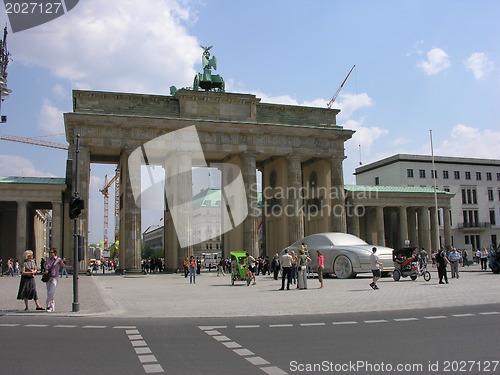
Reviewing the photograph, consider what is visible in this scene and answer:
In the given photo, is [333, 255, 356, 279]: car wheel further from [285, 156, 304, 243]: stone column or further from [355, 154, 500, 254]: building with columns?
[355, 154, 500, 254]: building with columns

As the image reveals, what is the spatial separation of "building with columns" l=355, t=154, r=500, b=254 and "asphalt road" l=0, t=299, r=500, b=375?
70563mm

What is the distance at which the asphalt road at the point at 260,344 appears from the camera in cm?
772

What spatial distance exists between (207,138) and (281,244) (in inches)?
564

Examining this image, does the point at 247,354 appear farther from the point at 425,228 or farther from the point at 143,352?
the point at 425,228

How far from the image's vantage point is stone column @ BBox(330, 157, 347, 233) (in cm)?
5381

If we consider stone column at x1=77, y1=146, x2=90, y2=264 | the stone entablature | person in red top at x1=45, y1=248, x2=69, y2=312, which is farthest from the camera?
the stone entablature

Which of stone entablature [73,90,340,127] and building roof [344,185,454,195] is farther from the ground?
stone entablature [73,90,340,127]

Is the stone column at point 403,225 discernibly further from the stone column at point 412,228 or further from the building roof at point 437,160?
the building roof at point 437,160

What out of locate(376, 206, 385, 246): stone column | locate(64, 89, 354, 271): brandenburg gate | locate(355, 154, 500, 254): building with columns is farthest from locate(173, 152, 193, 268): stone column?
locate(355, 154, 500, 254): building with columns

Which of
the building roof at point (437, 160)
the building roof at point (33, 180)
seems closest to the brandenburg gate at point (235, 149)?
the building roof at point (33, 180)

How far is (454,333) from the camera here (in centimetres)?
1021

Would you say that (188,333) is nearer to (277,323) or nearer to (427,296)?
(277,323)

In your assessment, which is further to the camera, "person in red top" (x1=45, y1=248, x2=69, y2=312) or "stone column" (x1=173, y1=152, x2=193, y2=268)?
"stone column" (x1=173, y1=152, x2=193, y2=268)

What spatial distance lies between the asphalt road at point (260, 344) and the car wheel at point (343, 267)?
15.5 meters
